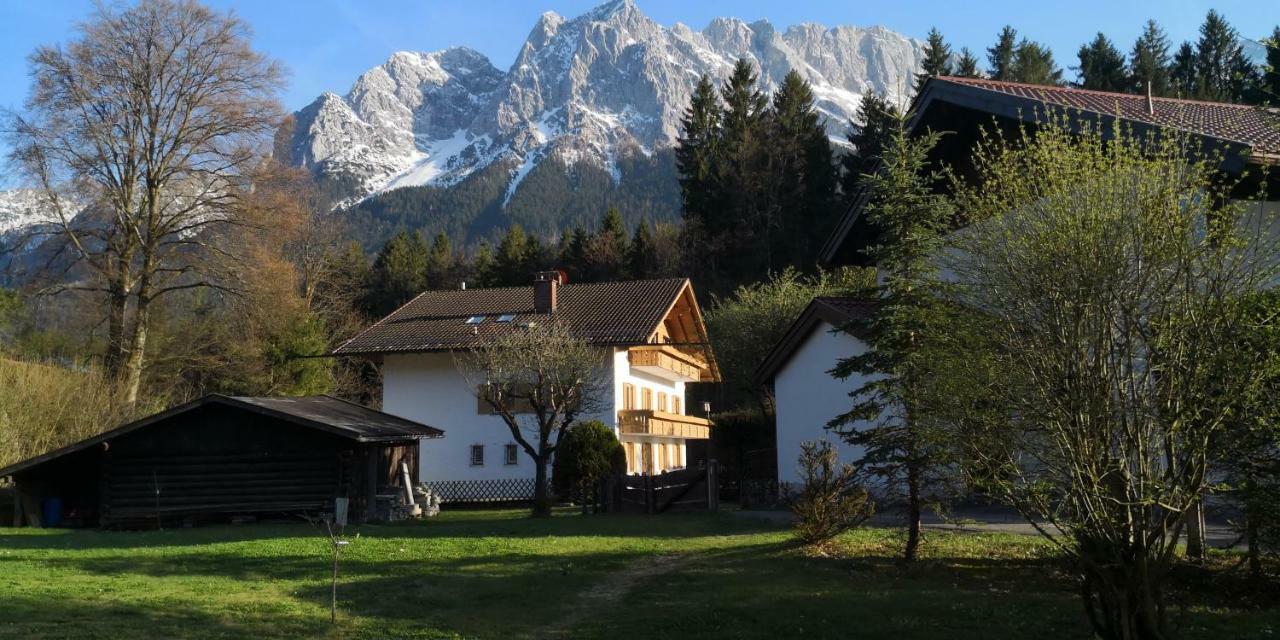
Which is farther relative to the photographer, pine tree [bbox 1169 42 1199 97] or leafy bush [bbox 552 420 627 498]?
pine tree [bbox 1169 42 1199 97]

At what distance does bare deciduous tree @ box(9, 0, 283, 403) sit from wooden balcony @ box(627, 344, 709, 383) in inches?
598

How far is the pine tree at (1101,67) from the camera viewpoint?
56844mm

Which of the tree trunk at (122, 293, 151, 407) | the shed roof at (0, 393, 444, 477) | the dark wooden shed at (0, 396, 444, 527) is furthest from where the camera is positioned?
the tree trunk at (122, 293, 151, 407)

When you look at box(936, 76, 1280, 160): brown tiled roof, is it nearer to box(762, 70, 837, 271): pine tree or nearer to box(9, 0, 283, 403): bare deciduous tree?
box(9, 0, 283, 403): bare deciduous tree

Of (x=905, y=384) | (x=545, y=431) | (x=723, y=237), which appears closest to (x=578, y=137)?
(x=723, y=237)

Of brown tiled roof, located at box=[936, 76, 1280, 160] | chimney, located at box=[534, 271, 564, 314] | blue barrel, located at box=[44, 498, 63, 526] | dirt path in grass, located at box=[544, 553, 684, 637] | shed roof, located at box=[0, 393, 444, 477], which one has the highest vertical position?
chimney, located at box=[534, 271, 564, 314]

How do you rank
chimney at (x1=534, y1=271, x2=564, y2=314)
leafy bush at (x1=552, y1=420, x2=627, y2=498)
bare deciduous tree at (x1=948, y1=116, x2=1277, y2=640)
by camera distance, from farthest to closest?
chimney at (x1=534, y1=271, x2=564, y2=314) → leafy bush at (x1=552, y1=420, x2=627, y2=498) → bare deciduous tree at (x1=948, y1=116, x2=1277, y2=640)

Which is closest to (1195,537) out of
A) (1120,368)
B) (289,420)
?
(1120,368)

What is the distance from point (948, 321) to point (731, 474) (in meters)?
25.1

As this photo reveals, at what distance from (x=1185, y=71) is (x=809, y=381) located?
4671 cm

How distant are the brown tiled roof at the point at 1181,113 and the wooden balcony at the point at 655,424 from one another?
67.7ft

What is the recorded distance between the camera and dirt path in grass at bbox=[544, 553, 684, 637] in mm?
11570

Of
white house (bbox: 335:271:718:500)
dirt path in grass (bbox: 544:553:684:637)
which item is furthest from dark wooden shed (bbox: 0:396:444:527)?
dirt path in grass (bbox: 544:553:684:637)

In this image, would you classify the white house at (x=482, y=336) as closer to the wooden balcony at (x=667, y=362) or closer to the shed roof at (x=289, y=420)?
the wooden balcony at (x=667, y=362)
